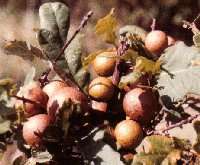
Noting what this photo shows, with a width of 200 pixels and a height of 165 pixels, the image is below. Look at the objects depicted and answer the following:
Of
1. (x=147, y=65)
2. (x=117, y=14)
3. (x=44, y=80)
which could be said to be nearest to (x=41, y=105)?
(x=44, y=80)

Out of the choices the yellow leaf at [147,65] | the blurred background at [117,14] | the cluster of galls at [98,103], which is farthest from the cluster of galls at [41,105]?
the blurred background at [117,14]

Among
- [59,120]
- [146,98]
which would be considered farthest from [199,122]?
[59,120]

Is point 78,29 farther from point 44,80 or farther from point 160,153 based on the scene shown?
point 160,153

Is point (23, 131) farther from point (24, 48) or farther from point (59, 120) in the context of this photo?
point (24, 48)

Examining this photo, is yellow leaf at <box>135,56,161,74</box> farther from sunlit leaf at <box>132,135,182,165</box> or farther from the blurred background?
the blurred background

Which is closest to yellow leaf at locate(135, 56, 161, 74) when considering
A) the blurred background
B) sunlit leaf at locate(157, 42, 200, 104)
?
sunlit leaf at locate(157, 42, 200, 104)

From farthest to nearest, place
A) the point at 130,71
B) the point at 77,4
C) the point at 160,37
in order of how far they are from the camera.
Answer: the point at 77,4, the point at 160,37, the point at 130,71
